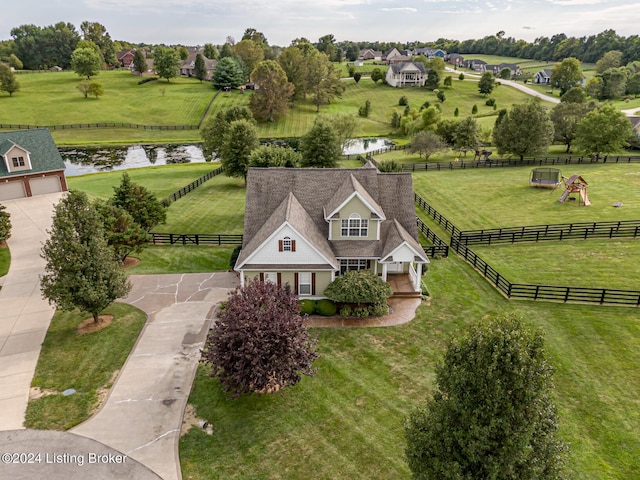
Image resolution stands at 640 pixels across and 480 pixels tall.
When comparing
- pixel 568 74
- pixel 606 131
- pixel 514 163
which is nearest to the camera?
pixel 606 131

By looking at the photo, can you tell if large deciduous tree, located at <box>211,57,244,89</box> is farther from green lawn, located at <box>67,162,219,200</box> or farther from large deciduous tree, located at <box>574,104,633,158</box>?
large deciduous tree, located at <box>574,104,633,158</box>

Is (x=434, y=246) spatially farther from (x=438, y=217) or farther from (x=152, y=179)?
(x=152, y=179)

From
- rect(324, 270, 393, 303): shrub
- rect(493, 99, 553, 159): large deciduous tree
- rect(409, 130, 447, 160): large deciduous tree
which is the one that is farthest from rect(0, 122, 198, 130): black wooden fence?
rect(324, 270, 393, 303): shrub

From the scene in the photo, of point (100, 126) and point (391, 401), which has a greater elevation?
point (100, 126)

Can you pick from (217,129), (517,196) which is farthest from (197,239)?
(517,196)

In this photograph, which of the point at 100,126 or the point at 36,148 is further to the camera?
the point at 100,126

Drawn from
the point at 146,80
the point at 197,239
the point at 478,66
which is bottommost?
the point at 197,239

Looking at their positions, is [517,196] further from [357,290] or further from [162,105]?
[162,105]

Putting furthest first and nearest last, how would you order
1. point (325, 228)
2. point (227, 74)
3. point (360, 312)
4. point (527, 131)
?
point (227, 74), point (527, 131), point (325, 228), point (360, 312)
